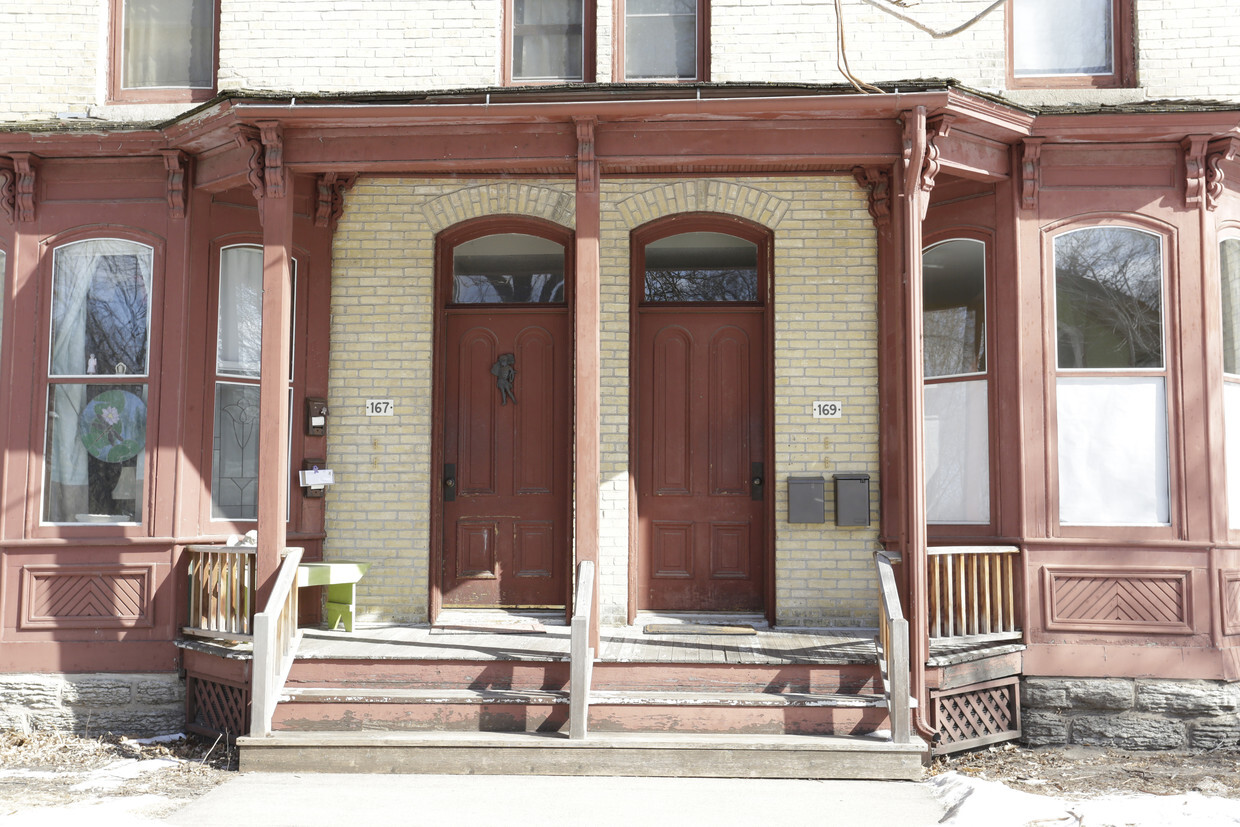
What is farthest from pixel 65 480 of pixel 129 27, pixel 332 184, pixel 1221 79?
pixel 1221 79

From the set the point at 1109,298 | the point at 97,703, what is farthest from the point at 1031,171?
the point at 97,703

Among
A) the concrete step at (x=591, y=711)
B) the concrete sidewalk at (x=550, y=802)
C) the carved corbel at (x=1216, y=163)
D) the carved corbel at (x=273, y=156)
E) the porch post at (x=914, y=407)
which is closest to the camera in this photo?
the concrete sidewalk at (x=550, y=802)

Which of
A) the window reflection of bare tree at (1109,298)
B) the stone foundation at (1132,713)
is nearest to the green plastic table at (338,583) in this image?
the stone foundation at (1132,713)

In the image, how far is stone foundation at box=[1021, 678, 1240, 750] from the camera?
275 inches

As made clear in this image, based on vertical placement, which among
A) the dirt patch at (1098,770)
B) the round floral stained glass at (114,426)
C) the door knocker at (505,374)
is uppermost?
the door knocker at (505,374)

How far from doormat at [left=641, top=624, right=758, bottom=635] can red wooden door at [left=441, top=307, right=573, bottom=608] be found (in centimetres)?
95

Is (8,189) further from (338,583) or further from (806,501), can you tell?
(806,501)

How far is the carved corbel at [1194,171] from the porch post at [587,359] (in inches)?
168

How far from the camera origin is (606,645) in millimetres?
7082

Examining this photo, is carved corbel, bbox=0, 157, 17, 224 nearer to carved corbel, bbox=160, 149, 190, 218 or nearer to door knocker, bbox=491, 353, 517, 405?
carved corbel, bbox=160, 149, 190, 218

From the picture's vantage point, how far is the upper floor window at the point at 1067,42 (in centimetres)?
786

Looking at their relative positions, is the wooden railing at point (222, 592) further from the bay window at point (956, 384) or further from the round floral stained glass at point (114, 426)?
the bay window at point (956, 384)

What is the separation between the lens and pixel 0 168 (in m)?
7.72

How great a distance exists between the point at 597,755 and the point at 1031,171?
16.7ft
